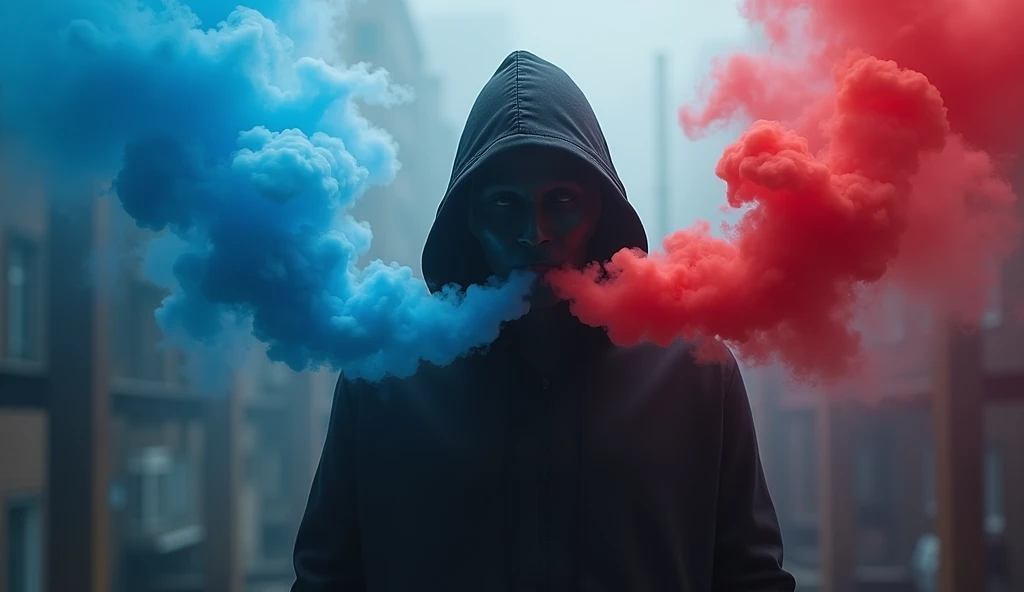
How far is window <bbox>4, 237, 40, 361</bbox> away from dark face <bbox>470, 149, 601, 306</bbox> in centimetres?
391

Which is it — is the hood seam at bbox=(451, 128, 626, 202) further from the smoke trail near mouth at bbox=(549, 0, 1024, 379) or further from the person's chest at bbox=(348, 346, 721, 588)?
the person's chest at bbox=(348, 346, 721, 588)

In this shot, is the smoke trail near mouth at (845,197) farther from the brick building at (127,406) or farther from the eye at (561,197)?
the brick building at (127,406)

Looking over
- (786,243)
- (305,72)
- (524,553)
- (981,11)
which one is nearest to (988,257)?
(981,11)

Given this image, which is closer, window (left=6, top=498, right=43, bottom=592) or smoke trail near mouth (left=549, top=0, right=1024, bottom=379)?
smoke trail near mouth (left=549, top=0, right=1024, bottom=379)

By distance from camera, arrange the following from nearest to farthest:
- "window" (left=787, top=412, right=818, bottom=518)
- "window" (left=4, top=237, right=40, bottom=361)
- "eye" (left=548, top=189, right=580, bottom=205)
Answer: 1. "eye" (left=548, top=189, right=580, bottom=205)
2. "window" (left=4, top=237, right=40, bottom=361)
3. "window" (left=787, top=412, right=818, bottom=518)

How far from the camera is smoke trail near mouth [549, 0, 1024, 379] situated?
3.59 ft

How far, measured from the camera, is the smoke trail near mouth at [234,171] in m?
1.15

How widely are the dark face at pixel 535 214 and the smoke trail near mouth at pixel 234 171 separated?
41mm

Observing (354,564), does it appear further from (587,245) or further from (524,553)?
(587,245)

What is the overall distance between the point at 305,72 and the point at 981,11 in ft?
3.20

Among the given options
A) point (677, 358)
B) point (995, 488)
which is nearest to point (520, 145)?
point (677, 358)

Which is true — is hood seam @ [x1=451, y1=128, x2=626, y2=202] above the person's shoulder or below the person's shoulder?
above

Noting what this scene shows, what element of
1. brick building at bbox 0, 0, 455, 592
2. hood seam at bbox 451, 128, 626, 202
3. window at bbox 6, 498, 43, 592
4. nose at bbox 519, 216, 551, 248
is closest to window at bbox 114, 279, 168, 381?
brick building at bbox 0, 0, 455, 592

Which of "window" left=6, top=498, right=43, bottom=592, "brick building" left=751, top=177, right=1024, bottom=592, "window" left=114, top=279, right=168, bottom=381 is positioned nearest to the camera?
"brick building" left=751, top=177, right=1024, bottom=592
